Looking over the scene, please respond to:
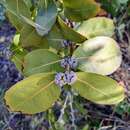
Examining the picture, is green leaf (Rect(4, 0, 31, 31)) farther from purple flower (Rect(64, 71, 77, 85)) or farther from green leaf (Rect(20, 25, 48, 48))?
purple flower (Rect(64, 71, 77, 85))

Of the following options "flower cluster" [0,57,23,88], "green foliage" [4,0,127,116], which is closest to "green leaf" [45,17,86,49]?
"green foliage" [4,0,127,116]

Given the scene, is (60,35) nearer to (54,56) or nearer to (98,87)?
(54,56)

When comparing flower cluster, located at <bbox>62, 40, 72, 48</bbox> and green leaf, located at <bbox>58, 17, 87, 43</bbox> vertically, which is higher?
green leaf, located at <bbox>58, 17, 87, 43</bbox>

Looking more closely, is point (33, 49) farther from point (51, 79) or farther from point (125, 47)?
point (125, 47)

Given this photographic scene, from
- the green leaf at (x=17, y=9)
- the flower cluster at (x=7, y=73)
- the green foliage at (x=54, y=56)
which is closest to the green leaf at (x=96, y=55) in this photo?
the green foliage at (x=54, y=56)

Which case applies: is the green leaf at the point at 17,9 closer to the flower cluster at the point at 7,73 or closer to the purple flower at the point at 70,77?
the purple flower at the point at 70,77

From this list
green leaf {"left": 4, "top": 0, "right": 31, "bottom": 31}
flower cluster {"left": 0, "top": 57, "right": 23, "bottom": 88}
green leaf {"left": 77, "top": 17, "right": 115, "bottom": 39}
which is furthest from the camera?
A: flower cluster {"left": 0, "top": 57, "right": 23, "bottom": 88}

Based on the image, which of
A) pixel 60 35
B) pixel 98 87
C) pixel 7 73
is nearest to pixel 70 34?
pixel 60 35

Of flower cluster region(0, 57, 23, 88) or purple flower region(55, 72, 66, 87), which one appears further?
flower cluster region(0, 57, 23, 88)
